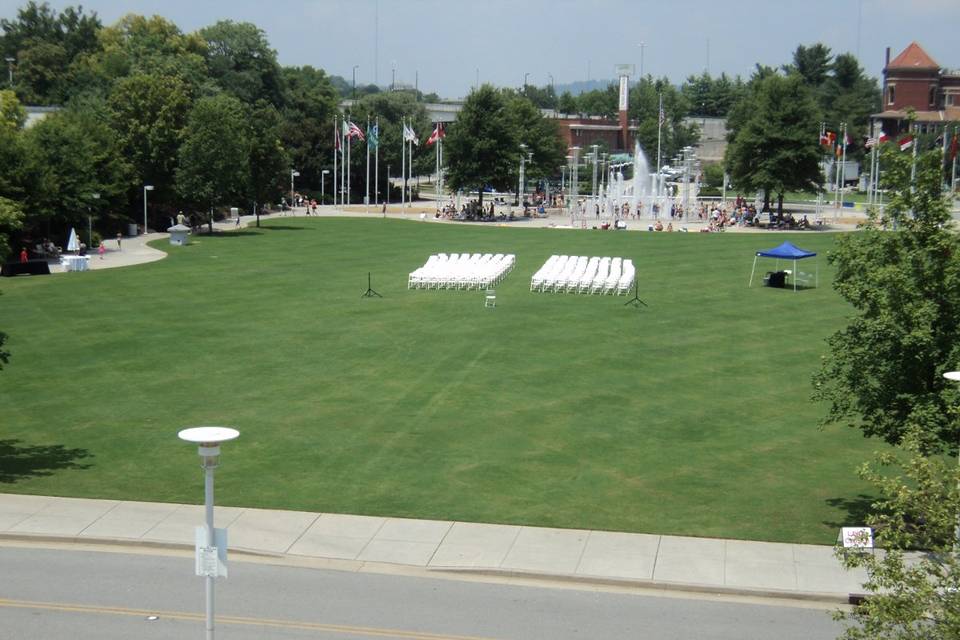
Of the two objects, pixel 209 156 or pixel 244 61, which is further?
pixel 244 61

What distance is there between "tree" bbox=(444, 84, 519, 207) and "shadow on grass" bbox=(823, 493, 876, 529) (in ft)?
245

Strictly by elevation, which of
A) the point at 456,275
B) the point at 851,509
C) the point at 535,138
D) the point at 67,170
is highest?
the point at 535,138

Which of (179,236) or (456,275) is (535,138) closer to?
(179,236)

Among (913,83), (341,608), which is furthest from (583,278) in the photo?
(913,83)

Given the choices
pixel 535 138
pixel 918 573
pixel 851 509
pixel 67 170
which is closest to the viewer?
pixel 918 573

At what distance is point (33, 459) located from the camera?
71.7ft

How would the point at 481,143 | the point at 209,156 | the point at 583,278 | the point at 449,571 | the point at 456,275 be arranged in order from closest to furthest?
the point at 449,571, the point at 583,278, the point at 456,275, the point at 209,156, the point at 481,143

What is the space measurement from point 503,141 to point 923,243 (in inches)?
3038

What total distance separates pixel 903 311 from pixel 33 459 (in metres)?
16.6

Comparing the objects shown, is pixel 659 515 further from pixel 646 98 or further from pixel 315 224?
pixel 646 98

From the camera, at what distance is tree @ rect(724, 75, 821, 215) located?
277 ft

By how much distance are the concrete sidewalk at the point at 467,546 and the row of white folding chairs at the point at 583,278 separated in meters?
27.3

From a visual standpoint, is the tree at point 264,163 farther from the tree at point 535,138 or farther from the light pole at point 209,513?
the light pole at point 209,513

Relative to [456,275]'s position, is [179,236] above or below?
above
